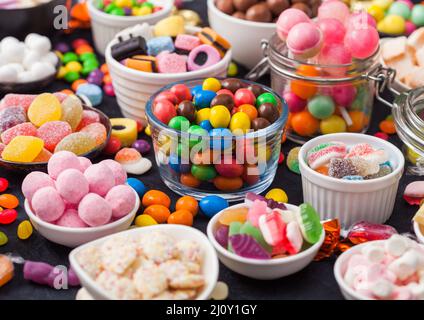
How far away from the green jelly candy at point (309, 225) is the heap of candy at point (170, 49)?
0.54 m

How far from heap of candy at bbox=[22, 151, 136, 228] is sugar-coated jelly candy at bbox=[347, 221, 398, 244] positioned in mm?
380

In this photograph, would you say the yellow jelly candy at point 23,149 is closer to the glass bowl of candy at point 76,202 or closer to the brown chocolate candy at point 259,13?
the glass bowl of candy at point 76,202

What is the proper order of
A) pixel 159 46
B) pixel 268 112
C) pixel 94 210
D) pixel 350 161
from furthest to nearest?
1. pixel 159 46
2. pixel 268 112
3. pixel 350 161
4. pixel 94 210

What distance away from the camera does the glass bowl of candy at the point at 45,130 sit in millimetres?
1289

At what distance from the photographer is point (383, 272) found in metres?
1.01

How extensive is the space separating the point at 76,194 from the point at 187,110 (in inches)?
11.5

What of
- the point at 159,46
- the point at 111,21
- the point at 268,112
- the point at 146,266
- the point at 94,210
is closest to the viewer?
the point at 146,266

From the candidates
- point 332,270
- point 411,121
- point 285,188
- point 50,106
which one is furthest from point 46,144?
point 411,121

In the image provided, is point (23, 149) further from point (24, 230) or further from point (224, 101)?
point (224, 101)

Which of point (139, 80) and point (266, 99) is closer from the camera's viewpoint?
point (266, 99)

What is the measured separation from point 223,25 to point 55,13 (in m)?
0.46

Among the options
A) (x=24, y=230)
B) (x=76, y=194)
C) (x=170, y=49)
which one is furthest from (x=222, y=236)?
(x=170, y=49)

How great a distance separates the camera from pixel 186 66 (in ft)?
4.97

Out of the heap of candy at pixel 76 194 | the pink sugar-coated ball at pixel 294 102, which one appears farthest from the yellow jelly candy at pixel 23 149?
the pink sugar-coated ball at pixel 294 102
